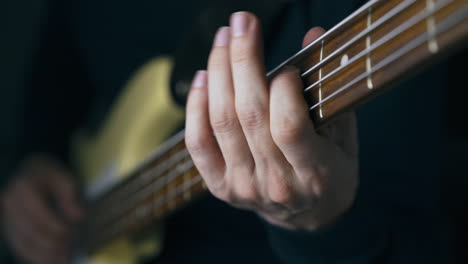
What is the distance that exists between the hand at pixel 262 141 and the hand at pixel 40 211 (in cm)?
48

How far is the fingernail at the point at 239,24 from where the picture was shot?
1.03 ft

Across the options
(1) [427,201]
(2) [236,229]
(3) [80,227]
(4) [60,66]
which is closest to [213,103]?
(2) [236,229]

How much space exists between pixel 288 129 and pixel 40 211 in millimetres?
618

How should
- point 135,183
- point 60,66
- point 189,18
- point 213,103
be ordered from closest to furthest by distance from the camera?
point 213,103 < point 135,183 < point 189,18 < point 60,66

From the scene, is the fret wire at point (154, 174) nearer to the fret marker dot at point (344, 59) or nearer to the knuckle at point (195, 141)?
the knuckle at point (195, 141)

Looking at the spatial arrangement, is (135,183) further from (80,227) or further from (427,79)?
(427,79)

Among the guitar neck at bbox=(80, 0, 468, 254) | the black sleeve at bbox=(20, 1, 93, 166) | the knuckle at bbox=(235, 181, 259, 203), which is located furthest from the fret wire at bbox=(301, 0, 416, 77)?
the black sleeve at bbox=(20, 1, 93, 166)

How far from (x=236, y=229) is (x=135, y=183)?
13 cm

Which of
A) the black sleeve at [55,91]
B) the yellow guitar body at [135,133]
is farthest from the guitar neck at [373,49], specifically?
the black sleeve at [55,91]

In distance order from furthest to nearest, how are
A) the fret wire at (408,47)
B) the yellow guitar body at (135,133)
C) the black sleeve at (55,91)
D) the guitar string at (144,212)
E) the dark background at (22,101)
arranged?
the black sleeve at (55,91) < the dark background at (22,101) < the yellow guitar body at (135,133) < the guitar string at (144,212) < the fret wire at (408,47)

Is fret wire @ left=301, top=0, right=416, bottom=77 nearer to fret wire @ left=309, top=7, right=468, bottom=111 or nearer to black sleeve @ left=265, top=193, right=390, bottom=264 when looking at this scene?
fret wire @ left=309, top=7, right=468, bottom=111

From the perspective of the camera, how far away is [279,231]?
420 millimetres

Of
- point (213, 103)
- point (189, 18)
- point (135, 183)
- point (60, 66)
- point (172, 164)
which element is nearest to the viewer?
point (213, 103)

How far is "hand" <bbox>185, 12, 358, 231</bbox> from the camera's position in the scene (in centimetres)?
31
